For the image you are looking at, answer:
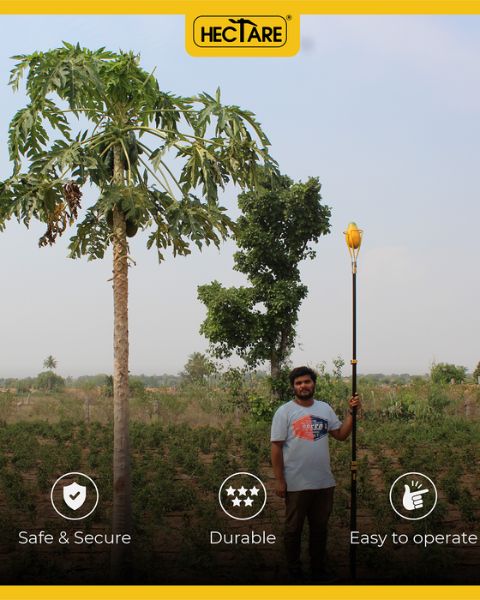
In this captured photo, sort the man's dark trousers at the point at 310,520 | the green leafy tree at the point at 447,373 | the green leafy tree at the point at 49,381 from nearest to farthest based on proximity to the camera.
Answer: the man's dark trousers at the point at 310,520 → the green leafy tree at the point at 447,373 → the green leafy tree at the point at 49,381

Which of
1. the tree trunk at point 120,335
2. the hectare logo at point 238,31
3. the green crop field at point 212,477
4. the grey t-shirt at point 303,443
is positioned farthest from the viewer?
the tree trunk at point 120,335

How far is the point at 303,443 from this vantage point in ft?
17.7

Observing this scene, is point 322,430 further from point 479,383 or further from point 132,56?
point 479,383

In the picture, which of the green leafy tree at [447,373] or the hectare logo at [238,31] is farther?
the green leafy tree at [447,373]

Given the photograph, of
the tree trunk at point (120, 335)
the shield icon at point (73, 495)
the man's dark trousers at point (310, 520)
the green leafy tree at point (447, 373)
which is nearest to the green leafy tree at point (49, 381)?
the green leafy tree at point (447, 373)

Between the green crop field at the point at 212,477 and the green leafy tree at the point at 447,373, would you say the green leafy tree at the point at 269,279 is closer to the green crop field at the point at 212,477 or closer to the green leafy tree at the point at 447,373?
the green crop field at the point at 212,477

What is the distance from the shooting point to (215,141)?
6.77 m

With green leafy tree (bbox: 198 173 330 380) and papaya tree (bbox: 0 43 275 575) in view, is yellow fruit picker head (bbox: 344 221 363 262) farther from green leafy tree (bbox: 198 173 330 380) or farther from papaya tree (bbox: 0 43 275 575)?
green leafy tree (bbox: 198 173 330 380)

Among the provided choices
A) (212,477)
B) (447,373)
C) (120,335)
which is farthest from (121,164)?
(447,373)

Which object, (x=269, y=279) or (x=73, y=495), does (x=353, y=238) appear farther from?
(x=269, y=279)

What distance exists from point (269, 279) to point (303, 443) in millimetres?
11395

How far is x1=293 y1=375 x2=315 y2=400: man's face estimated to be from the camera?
542 cm

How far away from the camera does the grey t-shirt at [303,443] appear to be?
542 cm

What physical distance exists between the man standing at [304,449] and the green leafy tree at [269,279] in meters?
10.5
